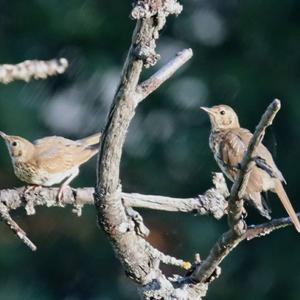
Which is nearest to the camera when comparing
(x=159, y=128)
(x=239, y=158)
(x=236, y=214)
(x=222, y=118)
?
(x=236, y=214)

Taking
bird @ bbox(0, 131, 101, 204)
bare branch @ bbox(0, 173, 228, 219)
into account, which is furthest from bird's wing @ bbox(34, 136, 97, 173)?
bare branch @ bbox(0, 173, 228, 219)

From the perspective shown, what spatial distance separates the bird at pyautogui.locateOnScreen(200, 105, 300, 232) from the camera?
4.27 meters

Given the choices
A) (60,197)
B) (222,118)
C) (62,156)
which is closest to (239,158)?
(222,118)

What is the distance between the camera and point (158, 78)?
10.4ft

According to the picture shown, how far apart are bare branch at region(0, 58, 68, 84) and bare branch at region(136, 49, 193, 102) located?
564 millimetres

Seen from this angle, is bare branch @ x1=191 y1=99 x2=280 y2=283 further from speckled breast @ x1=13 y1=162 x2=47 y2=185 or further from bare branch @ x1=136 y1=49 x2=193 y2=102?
speckled breast @ x1=13 y1=162 x2=47 y2=185

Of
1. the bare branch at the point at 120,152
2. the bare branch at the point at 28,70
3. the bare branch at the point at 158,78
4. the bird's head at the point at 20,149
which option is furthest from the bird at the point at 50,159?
the bare branch at the point at 28,70

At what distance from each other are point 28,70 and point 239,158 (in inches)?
93.0

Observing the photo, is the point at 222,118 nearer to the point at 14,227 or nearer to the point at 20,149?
the point at 20,149

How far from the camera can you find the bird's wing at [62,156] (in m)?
5.57

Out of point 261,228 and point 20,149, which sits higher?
point 261,228

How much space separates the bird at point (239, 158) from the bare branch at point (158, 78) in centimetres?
74

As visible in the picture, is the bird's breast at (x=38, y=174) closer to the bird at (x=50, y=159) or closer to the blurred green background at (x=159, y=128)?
the bird at (x=50, y=159)

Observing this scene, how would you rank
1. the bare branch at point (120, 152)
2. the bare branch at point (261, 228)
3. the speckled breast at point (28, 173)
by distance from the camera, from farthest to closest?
the speckled breast at point (28, 173) < the bare branch at point (261, 228) < the bare branch at point (120, 152)
